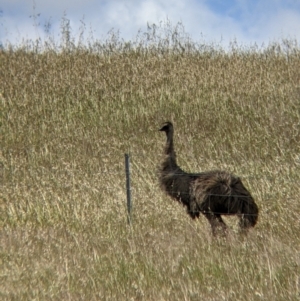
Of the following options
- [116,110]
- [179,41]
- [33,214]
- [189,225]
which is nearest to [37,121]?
[116,110]

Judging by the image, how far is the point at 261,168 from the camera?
40.7 feet

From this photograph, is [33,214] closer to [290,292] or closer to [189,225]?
[189,225]

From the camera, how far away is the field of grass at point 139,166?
644 centimetres

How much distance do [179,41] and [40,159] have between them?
6.53m

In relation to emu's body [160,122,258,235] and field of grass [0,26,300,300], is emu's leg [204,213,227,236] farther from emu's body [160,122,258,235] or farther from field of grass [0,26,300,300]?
field of grass [0,26,300,300]

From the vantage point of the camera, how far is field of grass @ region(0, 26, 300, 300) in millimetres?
6441

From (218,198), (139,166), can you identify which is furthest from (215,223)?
(139,166)

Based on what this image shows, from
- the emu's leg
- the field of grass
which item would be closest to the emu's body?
Result: the emu's leg

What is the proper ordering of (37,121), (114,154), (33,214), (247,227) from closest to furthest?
(247,227) → (33,214) → (114,154) → (37,121)

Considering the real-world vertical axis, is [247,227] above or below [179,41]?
below

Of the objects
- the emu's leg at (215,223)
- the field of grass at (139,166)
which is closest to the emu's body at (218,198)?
the emu's leg at (215,223)

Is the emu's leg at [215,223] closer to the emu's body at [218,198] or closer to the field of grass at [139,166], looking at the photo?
the emu's body at [218,198]

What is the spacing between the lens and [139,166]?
1273cm

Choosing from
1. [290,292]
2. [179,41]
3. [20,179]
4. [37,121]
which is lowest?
[290,292]
